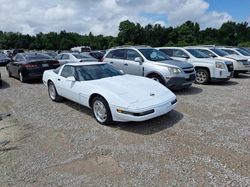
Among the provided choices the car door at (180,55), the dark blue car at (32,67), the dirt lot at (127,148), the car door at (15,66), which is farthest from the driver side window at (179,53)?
the car door at (15,66)

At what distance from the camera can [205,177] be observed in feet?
10.7

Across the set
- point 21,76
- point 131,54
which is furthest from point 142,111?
point 21,76

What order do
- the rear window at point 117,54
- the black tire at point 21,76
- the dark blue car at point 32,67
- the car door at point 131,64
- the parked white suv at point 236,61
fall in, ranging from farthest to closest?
the parked white suv at point 236,61
the black tire at point 21,76
the dark blue car at point 32,67
the rear window at point 117,54
the car door at point 131,64

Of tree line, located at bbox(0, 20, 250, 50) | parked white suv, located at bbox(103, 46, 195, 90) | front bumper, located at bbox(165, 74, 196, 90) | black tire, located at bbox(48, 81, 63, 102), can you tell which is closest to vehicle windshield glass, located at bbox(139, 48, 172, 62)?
parked white suv, located at bbox(103, 46, 195, 90)

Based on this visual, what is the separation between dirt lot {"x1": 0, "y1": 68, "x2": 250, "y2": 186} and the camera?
3330mm

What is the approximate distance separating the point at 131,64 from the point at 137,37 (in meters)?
82.2

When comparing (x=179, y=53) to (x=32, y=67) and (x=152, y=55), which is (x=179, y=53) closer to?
(x=152, y=55)

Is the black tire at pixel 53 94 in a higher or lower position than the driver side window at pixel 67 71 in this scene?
lower

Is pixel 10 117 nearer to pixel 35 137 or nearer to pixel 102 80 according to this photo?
pixel 35 137

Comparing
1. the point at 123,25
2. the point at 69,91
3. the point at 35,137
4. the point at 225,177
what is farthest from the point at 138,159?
the point at 123,25

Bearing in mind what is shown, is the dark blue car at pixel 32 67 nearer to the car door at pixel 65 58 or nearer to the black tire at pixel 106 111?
the car door at pixel 65 58

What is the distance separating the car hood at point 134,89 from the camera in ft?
16.2

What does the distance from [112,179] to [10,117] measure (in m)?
4.04

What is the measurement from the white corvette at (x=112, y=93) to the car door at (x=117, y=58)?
9.16 ft
